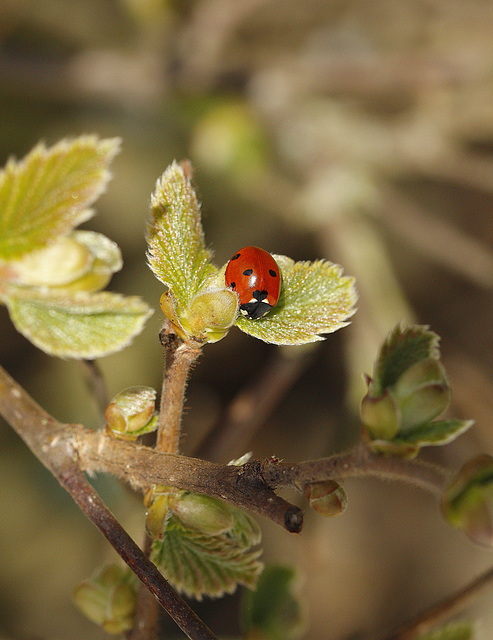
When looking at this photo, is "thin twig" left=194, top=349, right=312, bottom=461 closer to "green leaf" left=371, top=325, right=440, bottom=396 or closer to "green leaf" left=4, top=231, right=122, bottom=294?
"green leaf" left=4, top=231, right=122, bottom=294

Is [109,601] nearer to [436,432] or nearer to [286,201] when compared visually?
[436,432]

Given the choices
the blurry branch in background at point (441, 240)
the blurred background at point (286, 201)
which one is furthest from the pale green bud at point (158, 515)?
the blurry branch in background at point (441, 240)

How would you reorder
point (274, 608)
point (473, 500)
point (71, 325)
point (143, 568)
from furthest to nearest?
point (274, 608), point (71, 325), point (143, 568), point (473, 500)

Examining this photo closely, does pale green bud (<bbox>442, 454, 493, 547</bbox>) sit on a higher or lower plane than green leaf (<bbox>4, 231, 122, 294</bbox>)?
lower

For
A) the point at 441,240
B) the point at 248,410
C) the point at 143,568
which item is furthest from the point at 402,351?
the point at 441,240

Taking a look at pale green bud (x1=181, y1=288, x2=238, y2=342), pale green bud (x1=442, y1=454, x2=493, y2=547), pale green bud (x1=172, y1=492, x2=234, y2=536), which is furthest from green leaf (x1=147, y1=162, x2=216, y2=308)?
pale green bud (x1=442, y1=454, x2=493, y2=547)
